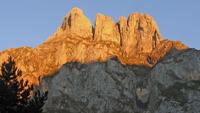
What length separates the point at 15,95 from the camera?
49031mm

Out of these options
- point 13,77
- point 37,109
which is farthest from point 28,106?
point 13,77

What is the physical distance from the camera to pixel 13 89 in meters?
49.5

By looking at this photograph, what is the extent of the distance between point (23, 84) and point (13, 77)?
137 cm

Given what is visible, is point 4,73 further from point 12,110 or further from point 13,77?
point 12,110

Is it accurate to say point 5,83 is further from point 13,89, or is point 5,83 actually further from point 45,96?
point 45,96

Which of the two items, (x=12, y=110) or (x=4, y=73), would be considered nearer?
(x=12, y=110)

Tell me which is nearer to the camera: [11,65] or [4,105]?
[4,105]

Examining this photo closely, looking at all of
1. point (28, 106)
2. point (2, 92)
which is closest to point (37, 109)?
point (28, 106)

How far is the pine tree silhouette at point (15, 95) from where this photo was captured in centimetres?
4834

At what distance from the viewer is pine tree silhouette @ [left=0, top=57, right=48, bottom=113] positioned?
48.3 metres

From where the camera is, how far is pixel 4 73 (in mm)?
51562

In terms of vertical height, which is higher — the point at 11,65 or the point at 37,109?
the point at 11,65

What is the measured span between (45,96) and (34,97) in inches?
61.2

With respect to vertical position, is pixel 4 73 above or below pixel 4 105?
above
